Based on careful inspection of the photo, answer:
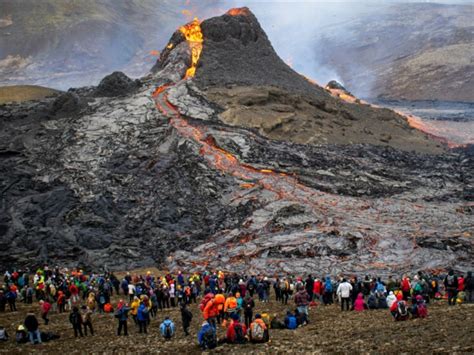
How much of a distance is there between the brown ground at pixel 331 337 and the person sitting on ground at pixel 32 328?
30 centimetres

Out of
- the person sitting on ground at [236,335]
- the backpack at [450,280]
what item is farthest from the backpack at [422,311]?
the person sitting on ground at [236,335]

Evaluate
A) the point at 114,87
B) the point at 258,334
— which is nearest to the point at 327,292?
the point at 258,334

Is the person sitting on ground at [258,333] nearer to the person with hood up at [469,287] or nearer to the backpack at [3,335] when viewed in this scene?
the backpack at [3,335]

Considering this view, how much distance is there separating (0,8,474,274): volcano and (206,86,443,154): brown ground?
0.77ft

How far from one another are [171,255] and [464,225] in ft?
73.6

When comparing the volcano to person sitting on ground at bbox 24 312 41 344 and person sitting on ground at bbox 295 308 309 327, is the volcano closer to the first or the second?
person sitting on ground at bbox 295 308 309 327

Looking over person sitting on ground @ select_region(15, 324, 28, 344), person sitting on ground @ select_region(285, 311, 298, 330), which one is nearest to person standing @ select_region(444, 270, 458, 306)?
person sitting on ground @ select_region(285, 311, 298, 330)

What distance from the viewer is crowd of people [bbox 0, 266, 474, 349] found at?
801 inches

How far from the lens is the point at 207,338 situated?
18.2 metres

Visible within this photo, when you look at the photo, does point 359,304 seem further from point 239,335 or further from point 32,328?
point 32,328

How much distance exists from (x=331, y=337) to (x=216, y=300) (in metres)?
4.68

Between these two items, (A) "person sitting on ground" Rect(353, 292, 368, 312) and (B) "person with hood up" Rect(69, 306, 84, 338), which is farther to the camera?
(A) "person sitting on ground" Rect(353, 292, 368, 312)

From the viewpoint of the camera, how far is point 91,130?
193ft

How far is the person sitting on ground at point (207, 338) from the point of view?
1822 centimetres
